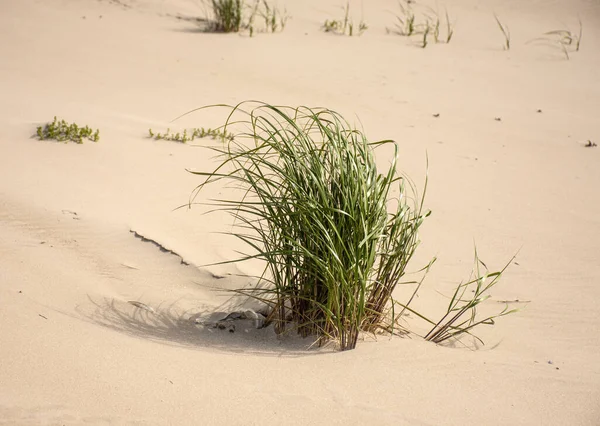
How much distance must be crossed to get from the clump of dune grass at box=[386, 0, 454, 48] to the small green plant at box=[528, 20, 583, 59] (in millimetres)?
1368

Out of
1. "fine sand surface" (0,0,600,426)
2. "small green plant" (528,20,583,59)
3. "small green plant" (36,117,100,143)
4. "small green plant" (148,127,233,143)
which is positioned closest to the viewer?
"fine sand surface" (0,0,600,426)

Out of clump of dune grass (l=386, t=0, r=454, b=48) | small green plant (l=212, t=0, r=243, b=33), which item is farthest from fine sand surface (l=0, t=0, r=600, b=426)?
small green plant (l=212, t=0, r=243, b=33)

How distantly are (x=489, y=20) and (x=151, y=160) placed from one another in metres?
8.33

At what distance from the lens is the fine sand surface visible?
273 centimetres

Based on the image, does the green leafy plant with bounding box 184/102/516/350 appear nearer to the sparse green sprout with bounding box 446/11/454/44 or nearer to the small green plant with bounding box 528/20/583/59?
the sparse green sprout with bounding box 446/11/454/44

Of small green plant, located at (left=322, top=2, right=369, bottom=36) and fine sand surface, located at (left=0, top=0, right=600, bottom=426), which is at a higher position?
A: small green plant, located at (left=322, top=2, right=369, bottom=36)

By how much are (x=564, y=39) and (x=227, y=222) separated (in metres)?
8.33

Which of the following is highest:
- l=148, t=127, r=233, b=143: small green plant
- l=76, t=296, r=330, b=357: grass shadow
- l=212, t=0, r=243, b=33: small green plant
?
l=212, t=0, r=243, b=33: small green plant

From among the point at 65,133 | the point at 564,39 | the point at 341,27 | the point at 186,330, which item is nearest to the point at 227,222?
the point at 186,330

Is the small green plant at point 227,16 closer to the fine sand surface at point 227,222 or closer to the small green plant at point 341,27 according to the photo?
the fine sand surface at point 227,222

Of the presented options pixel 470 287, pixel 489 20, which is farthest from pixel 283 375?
pixel 489 20

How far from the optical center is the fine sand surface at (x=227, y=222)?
273 centimetres

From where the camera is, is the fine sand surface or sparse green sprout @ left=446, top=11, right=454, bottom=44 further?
sparse green sprout @ left=446, top=11, right=454, bottom=44

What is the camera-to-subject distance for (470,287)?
14.0ft
